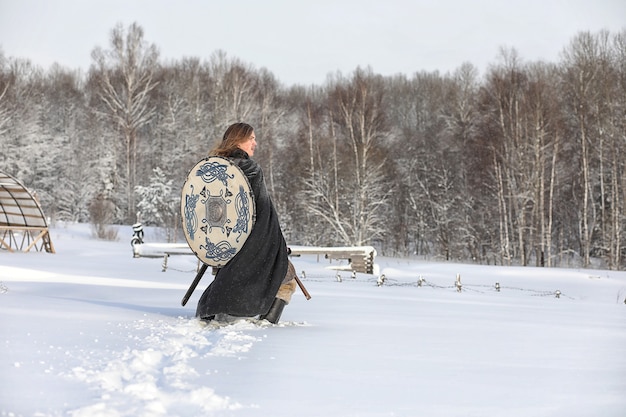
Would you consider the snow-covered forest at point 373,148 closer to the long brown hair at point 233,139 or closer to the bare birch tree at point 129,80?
the bare birch tree at point 129,80

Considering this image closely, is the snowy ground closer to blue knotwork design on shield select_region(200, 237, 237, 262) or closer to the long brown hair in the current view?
blue knotwork design on shield select_region(200, 237, 237, 262)

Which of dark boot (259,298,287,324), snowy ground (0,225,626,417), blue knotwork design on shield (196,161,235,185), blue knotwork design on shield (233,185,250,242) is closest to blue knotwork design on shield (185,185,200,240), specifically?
blue knotwork design on shield (196,161,235,185)

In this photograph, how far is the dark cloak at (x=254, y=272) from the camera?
16.1ft

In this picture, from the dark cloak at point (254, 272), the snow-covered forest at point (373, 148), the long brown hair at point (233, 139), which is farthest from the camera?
the snow-covered forest at point (373, 148)

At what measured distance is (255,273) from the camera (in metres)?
4.95

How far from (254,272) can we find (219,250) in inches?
12.9

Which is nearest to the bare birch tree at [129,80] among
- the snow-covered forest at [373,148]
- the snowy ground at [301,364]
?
the snow-covered forest at [373,148]

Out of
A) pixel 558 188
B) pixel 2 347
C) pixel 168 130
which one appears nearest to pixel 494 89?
pixel 558 188

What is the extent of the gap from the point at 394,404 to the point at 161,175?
32.8m

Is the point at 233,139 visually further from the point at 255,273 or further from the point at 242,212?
the point at 255,273

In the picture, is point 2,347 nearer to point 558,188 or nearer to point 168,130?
point 558,188

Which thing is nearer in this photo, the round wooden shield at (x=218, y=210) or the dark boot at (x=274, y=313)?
the round wooden shield at (x=218, y=210)

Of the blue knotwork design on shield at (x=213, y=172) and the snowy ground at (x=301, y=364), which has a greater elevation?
the blue knotwork design on shield at (x=213, y=172)

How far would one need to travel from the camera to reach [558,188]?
29922 mm
